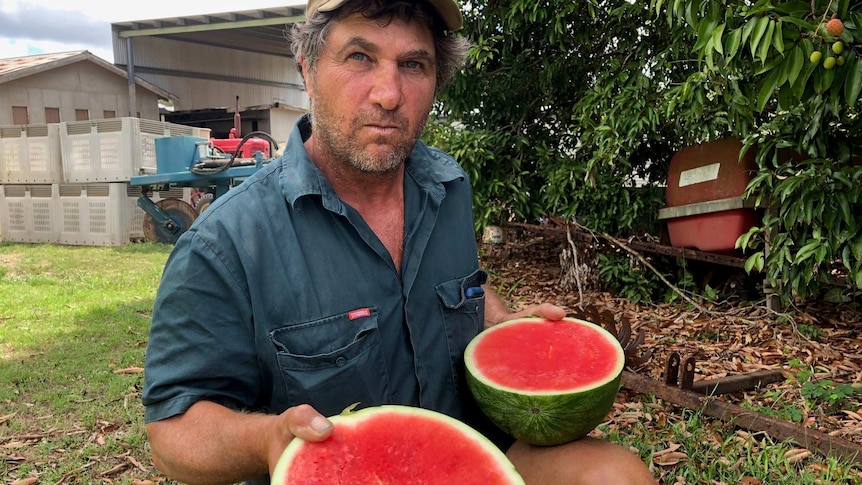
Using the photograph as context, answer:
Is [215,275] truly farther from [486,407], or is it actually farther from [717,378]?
[717,378]

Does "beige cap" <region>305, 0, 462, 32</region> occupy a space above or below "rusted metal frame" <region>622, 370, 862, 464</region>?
above

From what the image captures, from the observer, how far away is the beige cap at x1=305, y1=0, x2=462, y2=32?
198cm

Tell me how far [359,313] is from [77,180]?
36.6ft

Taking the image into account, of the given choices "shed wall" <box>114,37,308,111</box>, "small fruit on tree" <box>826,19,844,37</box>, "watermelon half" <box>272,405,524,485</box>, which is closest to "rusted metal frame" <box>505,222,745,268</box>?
"small fruit on tree" <box>826,19,844,37</box>

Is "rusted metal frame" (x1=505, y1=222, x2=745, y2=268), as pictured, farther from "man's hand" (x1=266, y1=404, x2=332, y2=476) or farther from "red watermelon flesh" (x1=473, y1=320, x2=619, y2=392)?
"man's hand" (x1=266, y1=404, x2=332, y2=476)

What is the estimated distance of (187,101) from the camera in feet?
67.3

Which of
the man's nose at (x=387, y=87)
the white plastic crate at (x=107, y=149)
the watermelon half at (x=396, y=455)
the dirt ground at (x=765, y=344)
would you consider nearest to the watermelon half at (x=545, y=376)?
the watermelon half at (x=396, y=455)

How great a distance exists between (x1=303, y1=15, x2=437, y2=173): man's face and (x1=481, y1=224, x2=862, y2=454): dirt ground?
241 centimetres

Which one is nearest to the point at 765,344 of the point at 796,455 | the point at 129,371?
the point at 796,455

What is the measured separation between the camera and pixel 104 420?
402cm

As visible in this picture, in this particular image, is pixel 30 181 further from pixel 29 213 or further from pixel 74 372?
pixel 74 372

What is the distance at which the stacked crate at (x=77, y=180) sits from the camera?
11062 mm

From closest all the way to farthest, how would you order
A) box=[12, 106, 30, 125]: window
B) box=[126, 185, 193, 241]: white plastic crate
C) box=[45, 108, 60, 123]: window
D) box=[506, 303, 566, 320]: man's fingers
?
box=[506, 303, 566, 320]: man's fingers → box=[126, 185, 193, 241]: white plastic crate → box=[12, 106, 30, 125]: window → box=[45, 108, 60, 123]: window

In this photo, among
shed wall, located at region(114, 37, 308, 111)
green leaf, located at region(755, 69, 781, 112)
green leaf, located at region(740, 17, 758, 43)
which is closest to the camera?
green leaf, located at region(740, 17, 758, 43)
